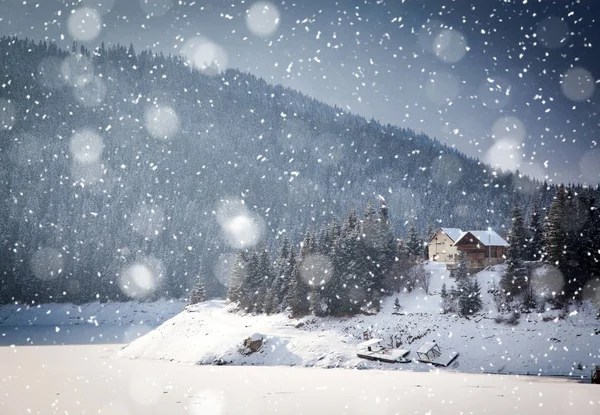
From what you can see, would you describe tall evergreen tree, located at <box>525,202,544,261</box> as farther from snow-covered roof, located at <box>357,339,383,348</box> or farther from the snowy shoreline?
snow-covered roof, located at <box>357,339,383,348</box>

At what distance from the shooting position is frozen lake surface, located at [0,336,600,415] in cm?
2027

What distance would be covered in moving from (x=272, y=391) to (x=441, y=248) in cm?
5574

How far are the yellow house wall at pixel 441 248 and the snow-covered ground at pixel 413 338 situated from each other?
15166 millimetres

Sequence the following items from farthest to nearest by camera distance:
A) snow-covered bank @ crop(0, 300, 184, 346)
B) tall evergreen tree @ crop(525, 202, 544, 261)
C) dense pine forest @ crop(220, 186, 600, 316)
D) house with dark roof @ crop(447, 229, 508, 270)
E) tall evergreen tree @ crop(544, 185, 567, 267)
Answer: snow-covered bank @ crop(0, 300, 184, 346)
house with dark roof @ crop(447, 229, 508, 270)
tall evergreen tree @ crop(525, 202, 544, 261)
tall evergreen tree @ crop(544, 185, 567, 267)
dense pine forest @ crop(220, 186, 600, 316)

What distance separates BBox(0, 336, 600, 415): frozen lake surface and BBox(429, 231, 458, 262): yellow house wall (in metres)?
40.7

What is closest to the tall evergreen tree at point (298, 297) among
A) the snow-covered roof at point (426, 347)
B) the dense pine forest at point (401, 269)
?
the dense pine forest at point (401, 269)

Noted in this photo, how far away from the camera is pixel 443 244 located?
75000mm

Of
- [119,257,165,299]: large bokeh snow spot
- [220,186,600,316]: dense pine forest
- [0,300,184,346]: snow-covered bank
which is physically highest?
[220,186,600,316]: dense pine forest

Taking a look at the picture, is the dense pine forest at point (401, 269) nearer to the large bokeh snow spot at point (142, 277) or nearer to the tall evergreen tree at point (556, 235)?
the tall evergreen tree at point (556, 235)

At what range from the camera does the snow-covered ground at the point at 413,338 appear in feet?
121

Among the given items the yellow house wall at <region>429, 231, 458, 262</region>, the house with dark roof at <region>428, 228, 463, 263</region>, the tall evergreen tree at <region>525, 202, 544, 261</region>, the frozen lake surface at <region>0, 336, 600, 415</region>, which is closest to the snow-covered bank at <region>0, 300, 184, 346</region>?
the yellow house wall at <region>429, 231, 458, 262</region>

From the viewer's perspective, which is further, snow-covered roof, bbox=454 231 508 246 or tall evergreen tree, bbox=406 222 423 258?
snow-covered roof, bbox=454 231 508 246

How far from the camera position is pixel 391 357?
39562 millimetres

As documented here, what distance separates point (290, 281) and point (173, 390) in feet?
118
